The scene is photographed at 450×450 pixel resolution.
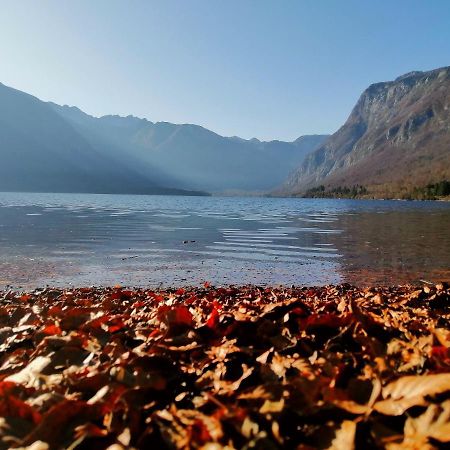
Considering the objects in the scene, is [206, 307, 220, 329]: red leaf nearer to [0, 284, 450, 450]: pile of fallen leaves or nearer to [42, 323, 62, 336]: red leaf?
[0, 284, 450, 450]: pile of fallen leaves

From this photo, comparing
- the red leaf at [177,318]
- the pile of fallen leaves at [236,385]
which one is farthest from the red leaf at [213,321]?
the red leaf at [177,318]

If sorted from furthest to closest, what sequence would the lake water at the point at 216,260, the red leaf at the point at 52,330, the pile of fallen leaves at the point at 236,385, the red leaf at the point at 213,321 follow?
the lake water at the point at 216,260
the red leaf at the point at 52,330
the red leaf at the point at 213,321
the pile of fallen leaves at the point at 236,385

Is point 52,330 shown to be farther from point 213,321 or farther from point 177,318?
point 213,321

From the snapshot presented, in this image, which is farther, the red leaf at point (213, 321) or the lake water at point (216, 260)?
the lake water at point (216, 260)

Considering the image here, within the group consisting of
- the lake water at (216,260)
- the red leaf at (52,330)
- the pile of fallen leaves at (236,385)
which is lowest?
the lake water at (216,260)

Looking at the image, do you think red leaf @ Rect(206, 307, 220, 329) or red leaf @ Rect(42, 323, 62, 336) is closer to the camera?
red leaf @ Rect(206, 307, 220, 329)

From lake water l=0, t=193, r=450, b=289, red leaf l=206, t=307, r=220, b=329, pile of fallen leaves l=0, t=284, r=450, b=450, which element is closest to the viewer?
pile of fallen leaves l=0, t=284, r=450, b=450

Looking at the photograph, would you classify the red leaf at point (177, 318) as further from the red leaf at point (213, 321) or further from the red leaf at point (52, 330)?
the red leaf at point (52, 330)

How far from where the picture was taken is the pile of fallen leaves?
7.36ft

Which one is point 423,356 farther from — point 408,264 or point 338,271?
point 408,264

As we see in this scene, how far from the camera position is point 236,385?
2.77 meters

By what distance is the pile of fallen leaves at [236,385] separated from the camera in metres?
2.24

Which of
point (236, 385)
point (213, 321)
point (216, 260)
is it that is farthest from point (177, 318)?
point (216, 260)

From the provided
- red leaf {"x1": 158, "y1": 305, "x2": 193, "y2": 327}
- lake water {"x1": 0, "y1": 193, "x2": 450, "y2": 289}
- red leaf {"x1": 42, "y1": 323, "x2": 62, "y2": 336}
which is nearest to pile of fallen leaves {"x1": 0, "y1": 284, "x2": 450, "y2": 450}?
red leaf {"x1": 158, "y1": 305, "x2": 193, "y2": 327}
